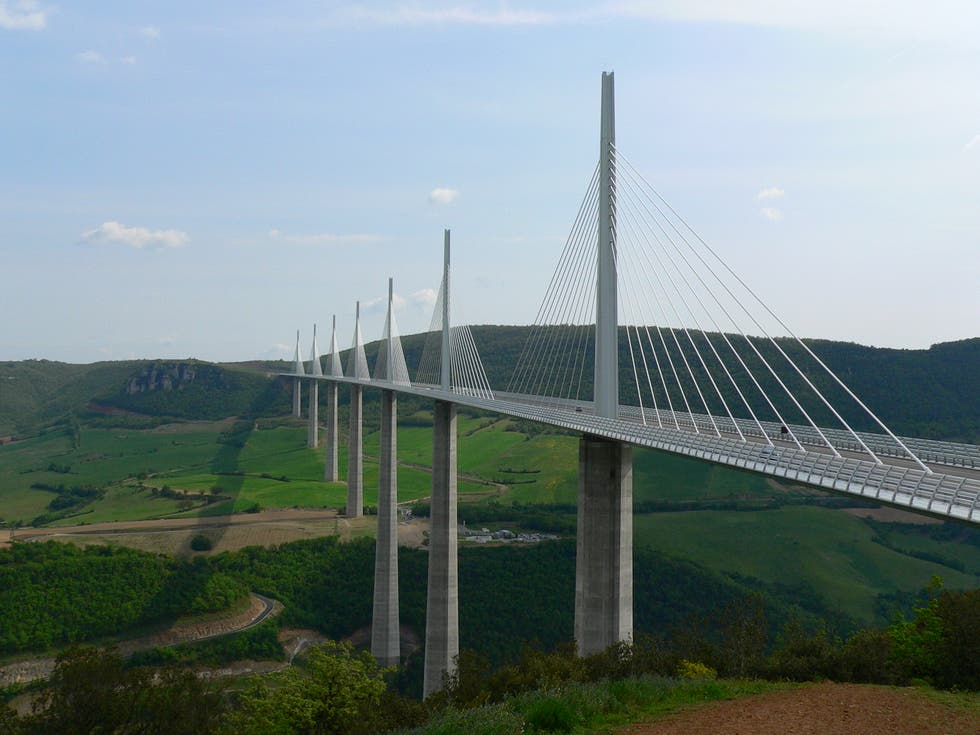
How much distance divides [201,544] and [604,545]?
4137 cm

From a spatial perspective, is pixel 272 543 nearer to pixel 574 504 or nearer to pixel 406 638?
pixel 406 638

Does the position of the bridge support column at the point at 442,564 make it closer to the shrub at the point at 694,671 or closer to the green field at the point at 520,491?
the shrub at the point at 694,671

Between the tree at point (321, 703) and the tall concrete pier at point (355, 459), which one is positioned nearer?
the tree at point (321, 703)

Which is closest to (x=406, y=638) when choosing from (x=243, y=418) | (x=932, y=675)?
(x=932, y=675)

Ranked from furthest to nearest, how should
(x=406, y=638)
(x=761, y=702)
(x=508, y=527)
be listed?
(x=508, y=527)
(x=406, y=638)
(x=761, y=702)

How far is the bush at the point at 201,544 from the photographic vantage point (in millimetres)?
53875

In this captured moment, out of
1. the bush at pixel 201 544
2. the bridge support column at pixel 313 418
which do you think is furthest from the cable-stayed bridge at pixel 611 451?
the bridge support column at pixel 313 418

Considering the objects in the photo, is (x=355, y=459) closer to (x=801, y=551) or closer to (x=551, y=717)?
(x=801, y=551)

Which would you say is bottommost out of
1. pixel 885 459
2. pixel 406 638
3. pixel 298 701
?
pixel 406 638

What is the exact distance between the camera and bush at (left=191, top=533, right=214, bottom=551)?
177 ft

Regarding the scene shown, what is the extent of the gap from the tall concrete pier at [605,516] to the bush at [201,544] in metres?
39.7

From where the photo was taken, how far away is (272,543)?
5591cm

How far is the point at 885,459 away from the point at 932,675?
5005 mm

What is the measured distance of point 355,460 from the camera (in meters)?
61.6
